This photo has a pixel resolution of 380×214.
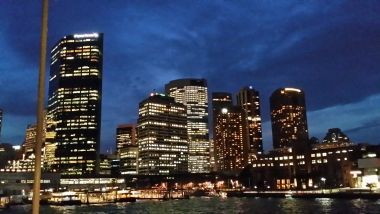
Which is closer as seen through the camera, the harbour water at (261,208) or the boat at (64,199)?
the harbour water at (261,208)

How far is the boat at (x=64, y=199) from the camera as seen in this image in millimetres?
179238

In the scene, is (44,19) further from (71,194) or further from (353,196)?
(71,194)

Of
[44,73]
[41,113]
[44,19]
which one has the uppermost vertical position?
[44,19]

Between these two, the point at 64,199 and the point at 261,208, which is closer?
the point at 261,208

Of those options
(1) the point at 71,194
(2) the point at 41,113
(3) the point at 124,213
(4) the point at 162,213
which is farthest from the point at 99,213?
(2) the point at 41,113

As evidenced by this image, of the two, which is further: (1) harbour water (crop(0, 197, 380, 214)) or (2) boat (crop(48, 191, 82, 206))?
(2) boat (crop(48, 191, 82, 206))

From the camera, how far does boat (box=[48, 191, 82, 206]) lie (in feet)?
588

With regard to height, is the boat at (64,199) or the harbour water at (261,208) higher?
the boat at (64,199)

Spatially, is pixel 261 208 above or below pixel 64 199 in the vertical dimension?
below

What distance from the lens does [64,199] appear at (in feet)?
603

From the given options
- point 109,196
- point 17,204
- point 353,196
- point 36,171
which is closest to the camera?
point 36,171

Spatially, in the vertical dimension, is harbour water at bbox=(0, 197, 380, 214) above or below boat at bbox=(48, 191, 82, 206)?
below

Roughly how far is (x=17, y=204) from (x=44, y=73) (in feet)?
612

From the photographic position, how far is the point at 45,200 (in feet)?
616
